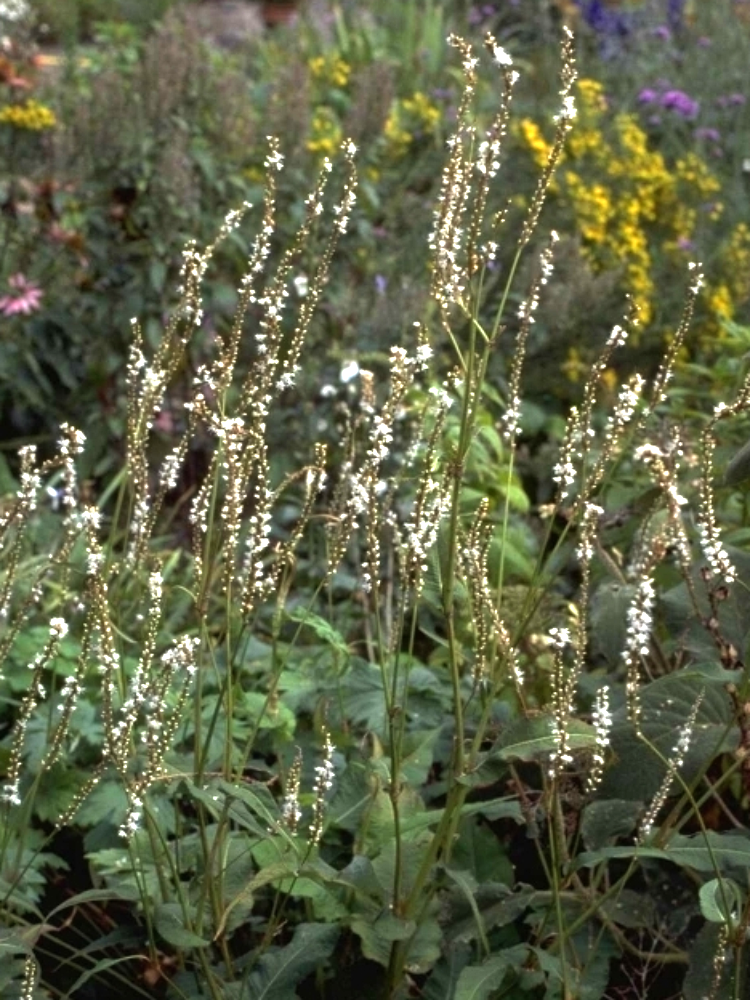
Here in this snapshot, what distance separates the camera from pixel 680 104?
646cm

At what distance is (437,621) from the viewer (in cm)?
372

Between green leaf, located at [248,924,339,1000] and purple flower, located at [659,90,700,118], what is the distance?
4.80 m

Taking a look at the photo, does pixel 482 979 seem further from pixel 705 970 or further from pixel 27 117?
pixel 27 117

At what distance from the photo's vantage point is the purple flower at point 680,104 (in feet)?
21.2

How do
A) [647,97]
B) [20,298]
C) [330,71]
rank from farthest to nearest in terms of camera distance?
[330,71] < [647,97] < [20,298]

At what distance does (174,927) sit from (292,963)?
17cm

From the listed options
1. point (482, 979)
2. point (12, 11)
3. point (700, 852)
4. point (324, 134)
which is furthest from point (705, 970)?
point (12, 11)

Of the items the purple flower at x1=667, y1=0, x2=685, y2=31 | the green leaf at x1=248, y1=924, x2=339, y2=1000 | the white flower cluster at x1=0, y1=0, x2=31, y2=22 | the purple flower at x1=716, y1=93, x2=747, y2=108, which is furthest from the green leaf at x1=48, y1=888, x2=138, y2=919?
the purple flower at x1=667, y1=0, x2=685, y2=31

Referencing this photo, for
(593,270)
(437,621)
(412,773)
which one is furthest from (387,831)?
(593,270)

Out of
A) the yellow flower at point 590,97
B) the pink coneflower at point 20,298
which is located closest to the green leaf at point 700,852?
the pink coneflower at point 20,298

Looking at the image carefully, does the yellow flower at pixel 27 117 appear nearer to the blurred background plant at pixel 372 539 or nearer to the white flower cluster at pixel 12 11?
the blurred background plant at pixel 372 539

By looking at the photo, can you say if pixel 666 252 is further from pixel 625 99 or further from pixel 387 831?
pixel 387 831

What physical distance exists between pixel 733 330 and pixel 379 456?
163 cm

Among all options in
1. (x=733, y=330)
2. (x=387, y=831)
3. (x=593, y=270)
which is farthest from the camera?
(x=593, y=270)
